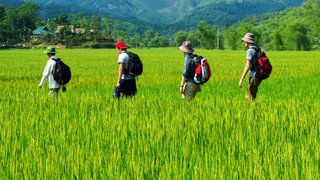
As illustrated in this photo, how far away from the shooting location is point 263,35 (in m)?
142

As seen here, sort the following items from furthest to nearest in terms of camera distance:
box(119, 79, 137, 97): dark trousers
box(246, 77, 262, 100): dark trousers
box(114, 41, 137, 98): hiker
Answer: box(246, 77, 262, 100): dark trousers, box(119, 79, 137, 97): dark trousers, box(114, 41, 137, 98): hiker

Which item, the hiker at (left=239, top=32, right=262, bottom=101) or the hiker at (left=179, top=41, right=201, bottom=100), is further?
the hiker at (left=239, top=32, right=262, bottom=101)

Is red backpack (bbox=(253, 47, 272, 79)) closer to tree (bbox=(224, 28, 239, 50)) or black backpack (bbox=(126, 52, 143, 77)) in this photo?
black backpack (bbox=(126, 52, 143, 77))

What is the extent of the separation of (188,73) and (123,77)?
3.78ft

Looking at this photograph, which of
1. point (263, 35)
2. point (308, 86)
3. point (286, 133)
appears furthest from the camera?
point (263, 35)

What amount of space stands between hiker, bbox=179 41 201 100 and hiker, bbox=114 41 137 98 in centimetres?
93

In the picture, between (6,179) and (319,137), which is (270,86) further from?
(6,179)

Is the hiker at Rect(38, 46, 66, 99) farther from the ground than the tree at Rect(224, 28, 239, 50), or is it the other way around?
the tree at Rect(224, 28, 239, 50)

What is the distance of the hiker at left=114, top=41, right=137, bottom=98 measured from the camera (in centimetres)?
886

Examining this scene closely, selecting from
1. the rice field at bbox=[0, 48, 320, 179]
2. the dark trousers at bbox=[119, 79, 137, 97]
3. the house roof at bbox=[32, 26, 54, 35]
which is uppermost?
the house roof at bbox=[32, 26, 54, 35]

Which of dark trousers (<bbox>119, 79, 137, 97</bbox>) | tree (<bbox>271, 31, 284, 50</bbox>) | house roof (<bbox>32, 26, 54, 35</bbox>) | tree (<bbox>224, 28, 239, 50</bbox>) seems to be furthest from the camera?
house roof (<bbox>32, 26, 54, 35</bbox>)

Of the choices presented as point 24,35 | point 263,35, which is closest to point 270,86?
point 24,35

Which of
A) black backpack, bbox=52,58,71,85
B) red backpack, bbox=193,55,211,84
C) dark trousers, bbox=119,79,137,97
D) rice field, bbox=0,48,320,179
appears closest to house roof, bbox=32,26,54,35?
black backpack, bbox=52,58,71,85

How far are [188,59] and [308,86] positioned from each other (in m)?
7.17
